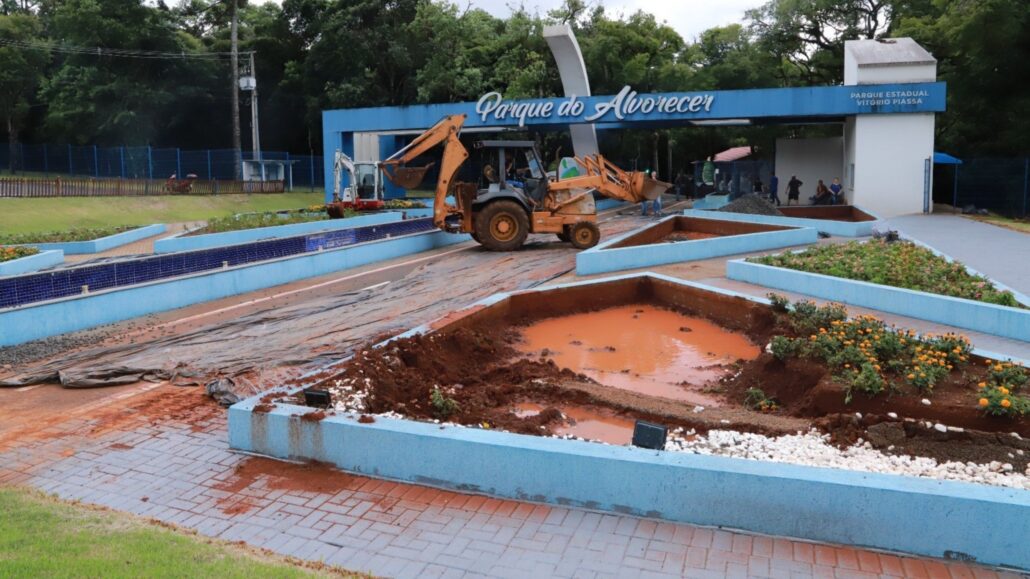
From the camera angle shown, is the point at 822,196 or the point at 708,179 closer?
the point at 822,196

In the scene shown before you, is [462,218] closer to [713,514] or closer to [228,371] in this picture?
[228,371]

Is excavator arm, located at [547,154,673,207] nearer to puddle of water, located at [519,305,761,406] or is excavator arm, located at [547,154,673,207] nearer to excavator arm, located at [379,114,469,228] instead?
excavator arm, located at [379,114,469,228]

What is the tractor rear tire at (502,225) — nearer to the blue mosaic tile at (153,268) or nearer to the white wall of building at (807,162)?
the blue mosaic tile at (153,268)

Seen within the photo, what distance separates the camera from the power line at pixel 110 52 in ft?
156

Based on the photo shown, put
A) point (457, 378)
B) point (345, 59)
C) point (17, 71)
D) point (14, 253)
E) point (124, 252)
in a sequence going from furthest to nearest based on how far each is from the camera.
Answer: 1. point (17, 71)
2. point (345, 59)
3. point (124, 252)
4. point (14, 253)
5. point (457, 378)

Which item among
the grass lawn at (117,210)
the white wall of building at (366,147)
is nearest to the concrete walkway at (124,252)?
the grass lawn at (117,210)

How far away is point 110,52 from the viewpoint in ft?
155

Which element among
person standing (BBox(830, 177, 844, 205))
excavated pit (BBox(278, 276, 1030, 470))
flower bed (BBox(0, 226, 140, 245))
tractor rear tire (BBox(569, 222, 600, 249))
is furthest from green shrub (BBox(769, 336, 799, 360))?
person standing (BBox(830, 177, 844, 205))

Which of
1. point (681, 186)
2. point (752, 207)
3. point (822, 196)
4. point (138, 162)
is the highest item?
point (138, 162)

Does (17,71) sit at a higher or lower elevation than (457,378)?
higher

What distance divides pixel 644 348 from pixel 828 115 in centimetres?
2123

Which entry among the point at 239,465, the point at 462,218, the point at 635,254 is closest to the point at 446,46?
the point at 462,218

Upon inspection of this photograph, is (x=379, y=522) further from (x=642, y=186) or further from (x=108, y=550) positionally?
(x=642, y=186)

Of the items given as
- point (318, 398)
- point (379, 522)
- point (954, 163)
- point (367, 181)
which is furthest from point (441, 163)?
point (954, 163)
